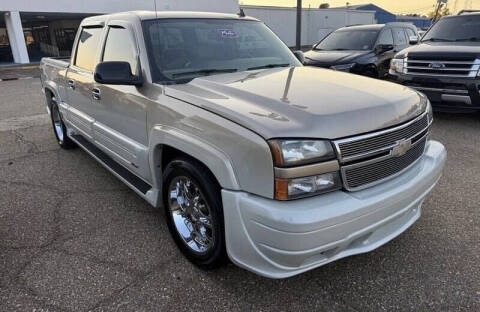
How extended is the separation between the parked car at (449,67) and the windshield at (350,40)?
2.05 m

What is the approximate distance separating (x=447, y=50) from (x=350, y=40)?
11.9ft

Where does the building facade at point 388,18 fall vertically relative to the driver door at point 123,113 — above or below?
below

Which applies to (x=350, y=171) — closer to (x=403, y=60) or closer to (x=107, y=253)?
(x=107, y=253)

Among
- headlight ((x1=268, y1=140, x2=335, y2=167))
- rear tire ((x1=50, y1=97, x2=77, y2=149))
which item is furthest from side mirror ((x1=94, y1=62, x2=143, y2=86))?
rear tire ((x1=50, y1=97, x2=77, y2=149))

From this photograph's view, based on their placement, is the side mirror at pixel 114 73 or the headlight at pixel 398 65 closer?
the side mirror at pixel 114 73

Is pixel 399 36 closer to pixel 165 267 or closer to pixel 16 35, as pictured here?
pixel 165 267

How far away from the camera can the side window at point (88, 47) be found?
4.14 metres

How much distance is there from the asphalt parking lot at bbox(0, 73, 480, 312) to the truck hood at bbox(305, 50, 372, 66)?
4.93 meters

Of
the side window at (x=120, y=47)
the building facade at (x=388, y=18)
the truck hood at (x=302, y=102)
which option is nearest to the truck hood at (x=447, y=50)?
the truck hood at (x=302, y=102)

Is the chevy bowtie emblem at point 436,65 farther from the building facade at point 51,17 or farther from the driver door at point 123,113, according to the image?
the building facade at point 51,17

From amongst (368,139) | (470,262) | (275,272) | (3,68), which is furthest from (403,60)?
(3,68)

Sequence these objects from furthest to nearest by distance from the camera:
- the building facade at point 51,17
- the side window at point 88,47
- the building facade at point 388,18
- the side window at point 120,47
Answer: the building facade at point 388,18 < the building facade at point 51,17 < the side window at point 88,47 < the side window at point 120,47

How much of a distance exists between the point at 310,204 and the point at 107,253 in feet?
5.87

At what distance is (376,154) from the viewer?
2.31m
